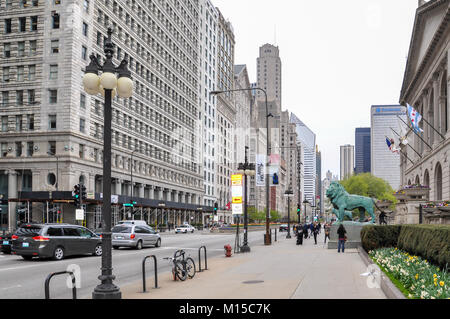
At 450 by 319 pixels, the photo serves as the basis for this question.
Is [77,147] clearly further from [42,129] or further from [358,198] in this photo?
[358,198]

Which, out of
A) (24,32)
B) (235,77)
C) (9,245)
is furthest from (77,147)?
(235,77)

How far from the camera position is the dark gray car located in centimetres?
2252

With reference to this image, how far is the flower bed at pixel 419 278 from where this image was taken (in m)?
8.98

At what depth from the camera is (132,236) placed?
1250 inches

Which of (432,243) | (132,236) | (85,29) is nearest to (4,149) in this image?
(85,29)

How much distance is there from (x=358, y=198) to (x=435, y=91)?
26.6 metres

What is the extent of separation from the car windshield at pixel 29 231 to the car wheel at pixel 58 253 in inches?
50.1

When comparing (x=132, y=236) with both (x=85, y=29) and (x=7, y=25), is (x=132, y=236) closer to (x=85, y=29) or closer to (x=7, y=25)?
(x=85, y=29)

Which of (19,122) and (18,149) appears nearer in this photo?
(18,149)

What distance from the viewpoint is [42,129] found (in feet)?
193

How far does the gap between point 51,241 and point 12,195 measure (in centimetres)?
4088

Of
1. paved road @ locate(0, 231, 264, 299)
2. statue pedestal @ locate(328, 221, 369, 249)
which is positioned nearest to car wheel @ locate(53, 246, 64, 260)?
paved road @ locate(0, 231, 264, 299)

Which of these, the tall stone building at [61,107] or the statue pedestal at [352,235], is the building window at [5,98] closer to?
the tall stone building at [61,107]

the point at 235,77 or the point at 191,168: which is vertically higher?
the point at 235,77
